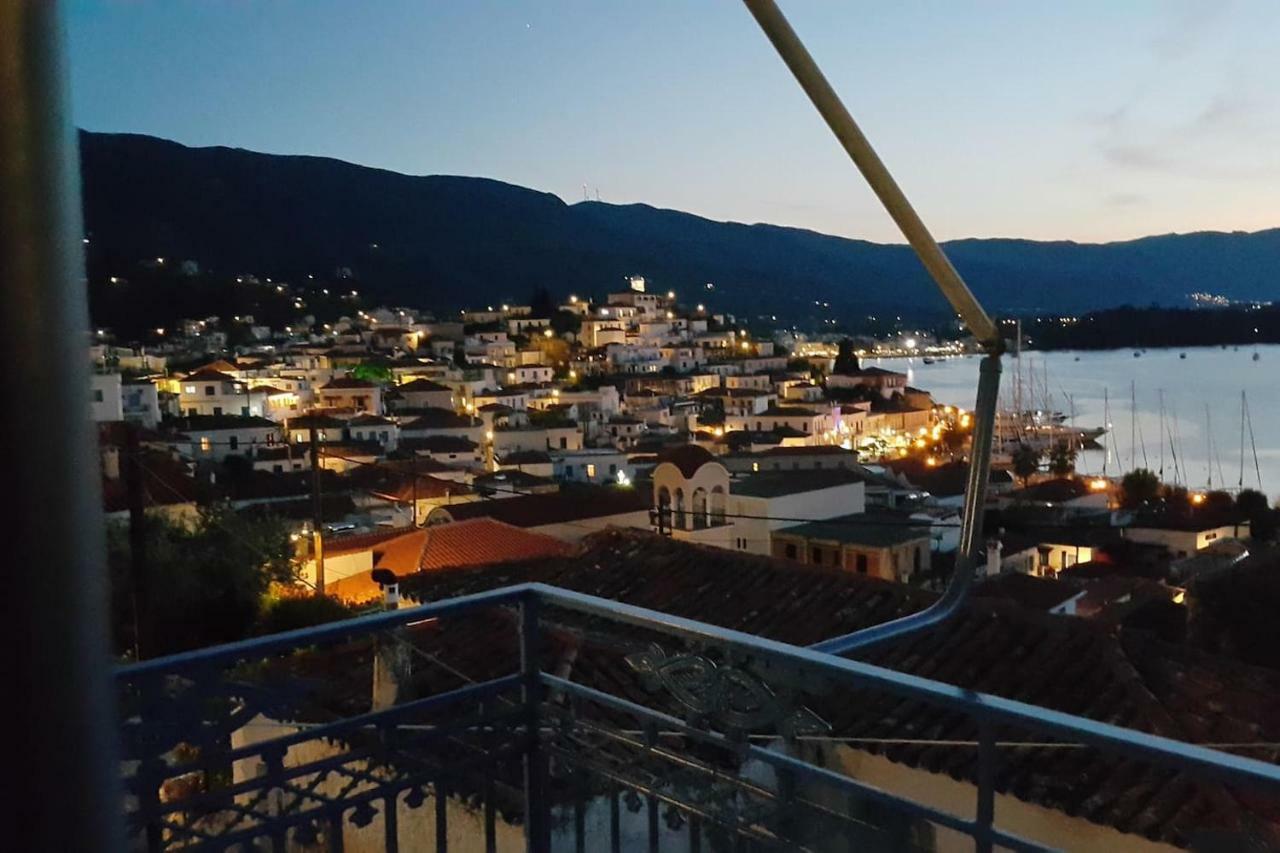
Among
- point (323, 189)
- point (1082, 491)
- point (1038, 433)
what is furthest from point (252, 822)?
point (323, 189)

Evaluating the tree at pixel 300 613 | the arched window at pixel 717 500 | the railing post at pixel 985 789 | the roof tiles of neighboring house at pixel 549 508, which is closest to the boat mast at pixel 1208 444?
the arched window at pixel 717 500

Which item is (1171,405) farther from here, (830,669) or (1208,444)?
(830,669)

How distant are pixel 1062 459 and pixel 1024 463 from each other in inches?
158

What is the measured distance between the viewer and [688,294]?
10256 centimetres

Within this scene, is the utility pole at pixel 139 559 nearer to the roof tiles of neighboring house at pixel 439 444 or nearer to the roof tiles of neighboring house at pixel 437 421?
the roof tiles of neighboring house at pixel 439 444

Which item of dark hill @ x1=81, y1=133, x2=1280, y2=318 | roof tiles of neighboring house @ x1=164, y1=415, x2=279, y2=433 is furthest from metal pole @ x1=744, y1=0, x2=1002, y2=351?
dark hill @ x1=81, y1=133, x2=1280, y2=318

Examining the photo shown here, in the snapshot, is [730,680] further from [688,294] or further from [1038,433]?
[688,294]

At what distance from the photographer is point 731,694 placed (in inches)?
61.6

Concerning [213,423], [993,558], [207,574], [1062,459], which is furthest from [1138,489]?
[207,574]

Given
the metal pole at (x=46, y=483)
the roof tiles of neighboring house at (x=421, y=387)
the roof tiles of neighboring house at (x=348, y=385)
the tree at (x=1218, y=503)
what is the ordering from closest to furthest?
the metal pole at (x=46, y=483), the tree at (x=1218, y=503), the roof tiles of neighboring house at (x=348, y=385), the roof tiles of neighboring house at (x=421, y=387)

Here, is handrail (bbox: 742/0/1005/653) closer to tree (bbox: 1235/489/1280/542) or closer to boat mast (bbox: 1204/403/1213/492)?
tree (bbox: 1235/489/1280/542)

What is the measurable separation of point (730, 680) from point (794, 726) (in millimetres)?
117

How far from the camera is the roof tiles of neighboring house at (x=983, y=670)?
3.29 metres

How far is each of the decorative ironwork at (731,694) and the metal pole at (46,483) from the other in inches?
43.1
